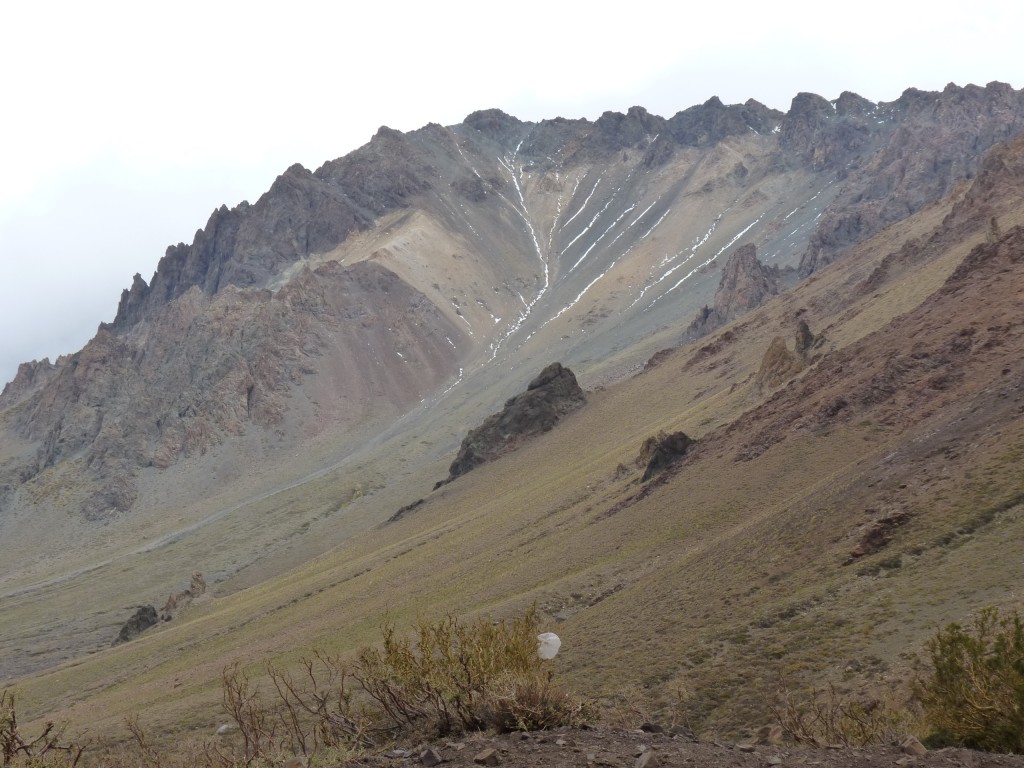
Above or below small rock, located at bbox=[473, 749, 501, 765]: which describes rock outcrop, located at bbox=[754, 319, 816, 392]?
below

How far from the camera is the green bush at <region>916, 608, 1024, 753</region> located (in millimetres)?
11641

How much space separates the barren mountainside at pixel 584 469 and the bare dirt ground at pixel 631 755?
7139 mm

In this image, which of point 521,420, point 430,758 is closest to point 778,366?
point 521,420

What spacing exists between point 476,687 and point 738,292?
432ft

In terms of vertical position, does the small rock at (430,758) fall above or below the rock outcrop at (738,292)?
above

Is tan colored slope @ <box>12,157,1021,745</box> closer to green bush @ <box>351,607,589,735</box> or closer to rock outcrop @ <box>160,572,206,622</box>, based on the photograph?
rock outcrop @ <box>160,572,206,622</box>

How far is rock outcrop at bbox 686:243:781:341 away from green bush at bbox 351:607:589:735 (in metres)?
125

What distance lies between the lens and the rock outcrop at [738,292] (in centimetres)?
13625

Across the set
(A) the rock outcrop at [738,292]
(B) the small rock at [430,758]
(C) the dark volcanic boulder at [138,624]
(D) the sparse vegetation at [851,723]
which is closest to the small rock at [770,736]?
(D) the sparse vegetation at [851,723]

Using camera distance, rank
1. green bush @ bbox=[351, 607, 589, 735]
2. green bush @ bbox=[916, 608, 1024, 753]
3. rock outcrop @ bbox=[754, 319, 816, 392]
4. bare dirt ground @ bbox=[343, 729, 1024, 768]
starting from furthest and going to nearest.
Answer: rock outcrop @ bbox=[754, 319, 816, 392], green bush @ bbox=[351, 607, 589, 735], green bush @ bbox=[916, 608, 1024, 753], bare dirt ground @ bbox=[343, 729, 1024, 768]

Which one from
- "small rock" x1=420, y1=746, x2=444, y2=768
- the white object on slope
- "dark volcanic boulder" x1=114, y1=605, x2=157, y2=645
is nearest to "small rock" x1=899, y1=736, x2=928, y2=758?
the white object on slope

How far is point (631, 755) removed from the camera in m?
11.4

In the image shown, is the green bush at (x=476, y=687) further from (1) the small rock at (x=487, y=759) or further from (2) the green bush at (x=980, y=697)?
(2) the green bush at (x=980, y=697)

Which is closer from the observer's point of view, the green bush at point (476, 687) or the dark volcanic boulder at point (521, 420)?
the green bush at point (476, 687)
